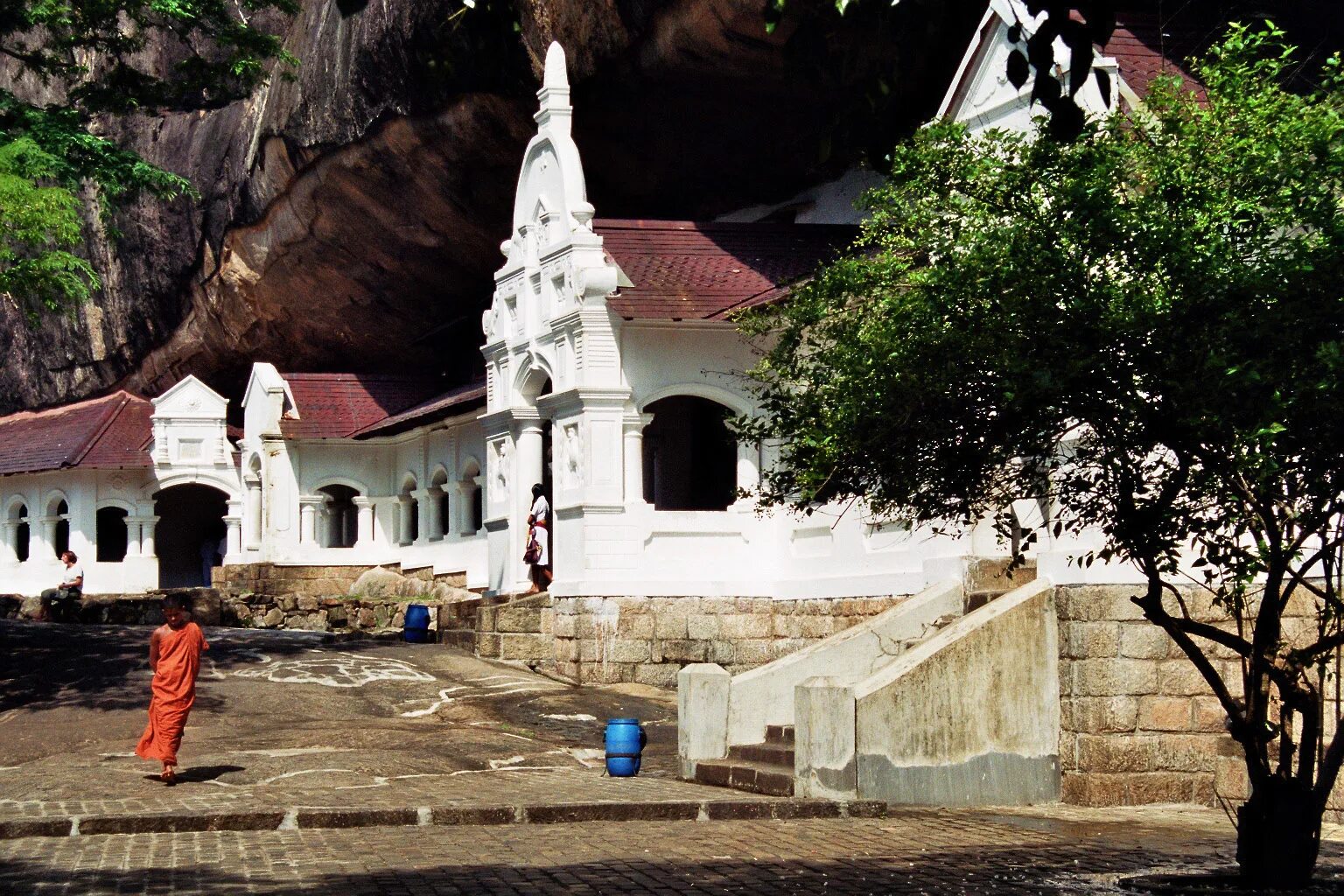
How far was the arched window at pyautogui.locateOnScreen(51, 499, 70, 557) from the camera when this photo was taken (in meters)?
43.0

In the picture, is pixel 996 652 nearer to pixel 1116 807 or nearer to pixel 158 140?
pixel 1116 807

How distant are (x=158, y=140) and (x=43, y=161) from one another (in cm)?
2240

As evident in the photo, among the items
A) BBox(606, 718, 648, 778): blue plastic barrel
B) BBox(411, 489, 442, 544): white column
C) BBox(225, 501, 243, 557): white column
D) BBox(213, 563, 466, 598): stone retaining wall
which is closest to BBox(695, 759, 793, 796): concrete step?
BBox(606, 718, 648, 778): blue plastic barrel

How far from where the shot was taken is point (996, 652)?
554 inches

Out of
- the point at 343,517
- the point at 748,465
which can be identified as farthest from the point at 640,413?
the point at 343,517

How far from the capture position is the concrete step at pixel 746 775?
14203mm

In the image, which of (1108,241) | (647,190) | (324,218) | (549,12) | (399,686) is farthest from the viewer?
(324,218)

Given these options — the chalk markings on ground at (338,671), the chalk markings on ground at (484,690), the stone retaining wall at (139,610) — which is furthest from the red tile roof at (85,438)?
the chalk markings on ground at (484,690)

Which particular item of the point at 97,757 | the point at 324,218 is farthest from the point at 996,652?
the point at 324,218

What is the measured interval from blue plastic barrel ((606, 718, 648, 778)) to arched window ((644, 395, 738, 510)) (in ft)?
39.8

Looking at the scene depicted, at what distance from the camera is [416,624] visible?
27.2m

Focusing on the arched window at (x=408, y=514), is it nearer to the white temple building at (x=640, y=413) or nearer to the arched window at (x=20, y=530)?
the white temple building at (x=640, y=413)

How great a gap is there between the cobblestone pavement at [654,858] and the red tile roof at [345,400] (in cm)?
2589

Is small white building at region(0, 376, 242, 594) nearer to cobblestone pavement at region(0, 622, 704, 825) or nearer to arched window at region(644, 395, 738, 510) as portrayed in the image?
arched window at region(644, 395, 738, 510)
